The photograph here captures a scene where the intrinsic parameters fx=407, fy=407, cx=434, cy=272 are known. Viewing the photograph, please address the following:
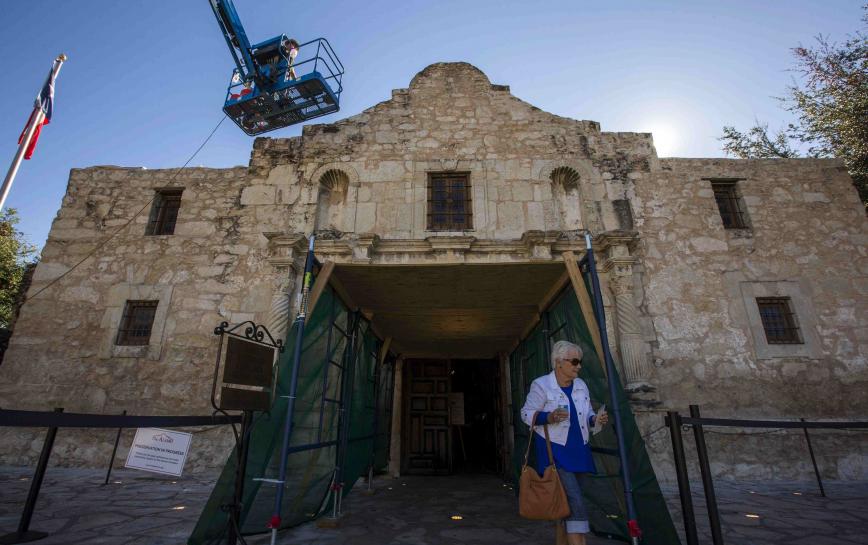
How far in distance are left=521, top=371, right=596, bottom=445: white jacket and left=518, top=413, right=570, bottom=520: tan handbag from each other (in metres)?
0.26

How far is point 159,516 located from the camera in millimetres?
3924

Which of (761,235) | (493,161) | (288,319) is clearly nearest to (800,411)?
(761,235)

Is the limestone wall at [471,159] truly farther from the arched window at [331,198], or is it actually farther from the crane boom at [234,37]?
the crane boom at [234,37]

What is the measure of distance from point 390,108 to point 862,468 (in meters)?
8.98

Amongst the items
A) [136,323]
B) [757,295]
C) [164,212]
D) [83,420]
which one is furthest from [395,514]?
[164,212]

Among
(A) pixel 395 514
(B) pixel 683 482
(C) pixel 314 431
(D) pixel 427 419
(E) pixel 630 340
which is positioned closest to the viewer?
(B) pixel 683 482

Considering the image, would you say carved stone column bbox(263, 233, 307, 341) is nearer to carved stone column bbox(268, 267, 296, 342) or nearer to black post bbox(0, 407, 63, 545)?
carved stone column bbox(268, 267, 296, 342)

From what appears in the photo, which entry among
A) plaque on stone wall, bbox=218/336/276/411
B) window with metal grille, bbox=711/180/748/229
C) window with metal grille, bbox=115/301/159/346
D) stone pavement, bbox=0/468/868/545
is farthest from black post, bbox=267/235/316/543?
window with metal grille, bbox=711/180/748/229

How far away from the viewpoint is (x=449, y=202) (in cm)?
678

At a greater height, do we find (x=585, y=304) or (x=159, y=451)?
(x=585, y=304)

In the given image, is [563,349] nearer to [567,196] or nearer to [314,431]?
[314,431]

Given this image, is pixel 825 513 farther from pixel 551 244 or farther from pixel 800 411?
pixel 551 244

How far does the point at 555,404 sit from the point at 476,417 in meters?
10.6

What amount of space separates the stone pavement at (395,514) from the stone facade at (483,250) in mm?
673
